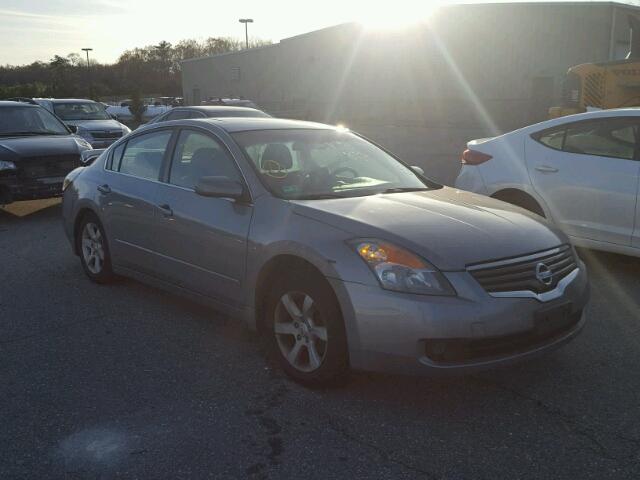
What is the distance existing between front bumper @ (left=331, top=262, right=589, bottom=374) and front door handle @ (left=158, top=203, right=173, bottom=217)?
67.9 inches

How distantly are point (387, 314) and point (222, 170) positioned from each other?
1762 millimetres

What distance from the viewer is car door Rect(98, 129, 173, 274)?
4.98m

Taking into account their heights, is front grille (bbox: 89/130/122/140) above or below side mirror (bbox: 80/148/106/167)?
below

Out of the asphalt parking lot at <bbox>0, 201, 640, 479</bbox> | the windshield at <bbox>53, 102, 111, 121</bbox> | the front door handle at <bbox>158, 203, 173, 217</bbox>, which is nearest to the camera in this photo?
the asphalt parking lot at <bbox>0, 201, 640, 479</bbox>

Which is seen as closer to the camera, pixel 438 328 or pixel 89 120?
pixel 438 328

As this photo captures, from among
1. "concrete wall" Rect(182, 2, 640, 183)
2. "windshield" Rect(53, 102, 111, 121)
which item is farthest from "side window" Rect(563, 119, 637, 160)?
"concrete wall" Rect(182, 2, 640, 183)

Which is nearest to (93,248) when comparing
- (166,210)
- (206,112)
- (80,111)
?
(166,210)

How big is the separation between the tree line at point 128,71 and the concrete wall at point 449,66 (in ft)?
161

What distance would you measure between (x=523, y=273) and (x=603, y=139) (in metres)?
3.19

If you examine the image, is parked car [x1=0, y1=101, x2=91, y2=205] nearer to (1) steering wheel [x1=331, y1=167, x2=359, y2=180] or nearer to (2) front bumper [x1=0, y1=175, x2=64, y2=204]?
(2) front bumper [x1=0, y1=175, x2=64, y2=204]

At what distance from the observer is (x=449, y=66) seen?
3762 centimetres

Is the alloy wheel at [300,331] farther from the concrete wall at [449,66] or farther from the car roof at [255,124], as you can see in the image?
the concrete wall at [449,66]

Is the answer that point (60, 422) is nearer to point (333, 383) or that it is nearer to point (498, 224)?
point (333, 383)

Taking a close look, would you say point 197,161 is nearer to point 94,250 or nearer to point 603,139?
point 94,250
